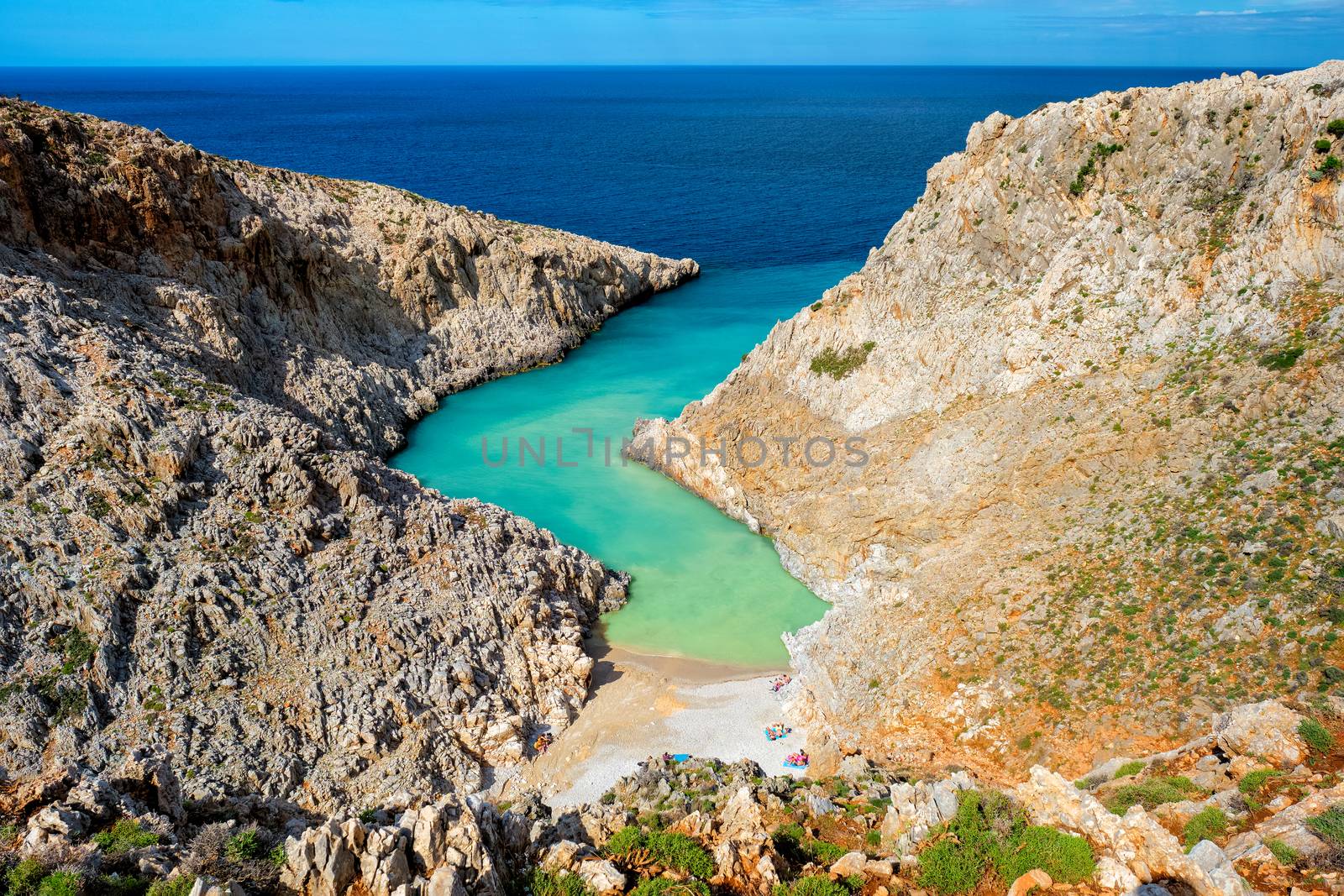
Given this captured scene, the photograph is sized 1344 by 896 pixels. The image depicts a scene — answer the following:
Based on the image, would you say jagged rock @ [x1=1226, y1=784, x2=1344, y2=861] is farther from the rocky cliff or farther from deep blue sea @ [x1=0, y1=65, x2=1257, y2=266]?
deep blue sea @ [x1=0, y1=65, x2=1257, y2=266]

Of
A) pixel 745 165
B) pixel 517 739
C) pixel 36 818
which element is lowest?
pixel 517 739

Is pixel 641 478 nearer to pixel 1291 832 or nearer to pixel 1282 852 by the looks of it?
pixel 1291 832

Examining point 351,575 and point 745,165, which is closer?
point 351,575

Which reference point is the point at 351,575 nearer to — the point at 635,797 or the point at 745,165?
the point at 635,797

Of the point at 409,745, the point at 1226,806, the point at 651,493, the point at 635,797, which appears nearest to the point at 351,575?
the point at 409,745

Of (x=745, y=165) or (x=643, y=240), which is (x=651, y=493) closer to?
(x=643, y=240)

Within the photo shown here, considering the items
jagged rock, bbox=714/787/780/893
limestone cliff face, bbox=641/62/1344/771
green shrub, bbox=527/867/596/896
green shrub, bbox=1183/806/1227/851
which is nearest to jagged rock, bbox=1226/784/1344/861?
green shrub, bbox=1183/806/1227/851

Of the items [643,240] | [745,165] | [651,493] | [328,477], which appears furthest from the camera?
[745,165]

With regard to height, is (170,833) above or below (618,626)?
above

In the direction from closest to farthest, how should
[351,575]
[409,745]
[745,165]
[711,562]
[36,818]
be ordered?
1. [36,818]
2. [409,745]
3. [351,575]
4. [711,562]
5. [745,165]
